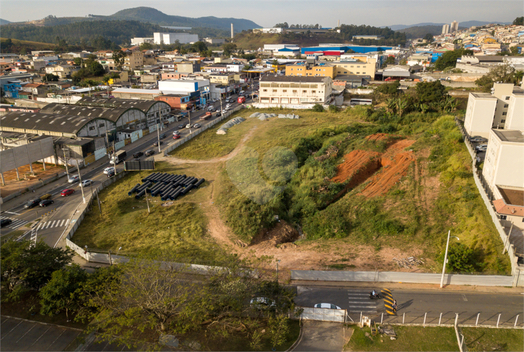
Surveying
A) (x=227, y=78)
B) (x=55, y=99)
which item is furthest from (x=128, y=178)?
(x=227, y=78)

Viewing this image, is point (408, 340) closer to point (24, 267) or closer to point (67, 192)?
point (24, 267)

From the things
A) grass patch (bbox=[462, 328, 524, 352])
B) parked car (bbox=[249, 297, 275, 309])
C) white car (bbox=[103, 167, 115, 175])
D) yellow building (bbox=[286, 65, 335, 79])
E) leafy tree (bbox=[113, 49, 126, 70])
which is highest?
leafy tree (bbox=[113, 49, 126, 70])

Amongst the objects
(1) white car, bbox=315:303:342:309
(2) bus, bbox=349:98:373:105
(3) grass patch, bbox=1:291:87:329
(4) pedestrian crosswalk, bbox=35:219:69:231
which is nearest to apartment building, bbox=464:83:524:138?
(1) white car, bbox=315:303:342:309

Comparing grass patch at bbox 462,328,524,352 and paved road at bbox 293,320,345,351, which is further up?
grass patch at bbox 462,328,524,352

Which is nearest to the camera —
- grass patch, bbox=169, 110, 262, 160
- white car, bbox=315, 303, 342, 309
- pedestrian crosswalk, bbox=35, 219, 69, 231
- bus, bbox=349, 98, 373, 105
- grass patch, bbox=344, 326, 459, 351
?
grass patch, bbox=344, 326, 459, 351

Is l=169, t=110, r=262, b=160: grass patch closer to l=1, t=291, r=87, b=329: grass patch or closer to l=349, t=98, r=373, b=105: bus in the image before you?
l=349, t=98, r=373, b=105: bus

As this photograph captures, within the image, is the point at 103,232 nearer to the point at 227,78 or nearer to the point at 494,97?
the point at 494,97
